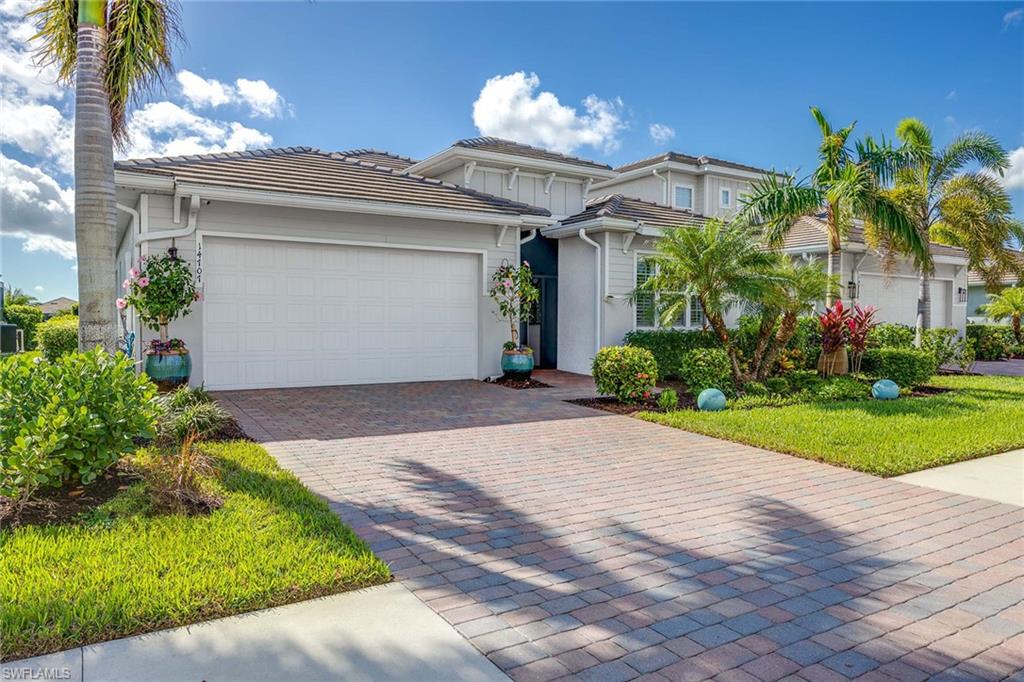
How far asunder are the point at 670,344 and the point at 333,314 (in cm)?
713

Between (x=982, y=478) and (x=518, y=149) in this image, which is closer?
(x=982, y=478)

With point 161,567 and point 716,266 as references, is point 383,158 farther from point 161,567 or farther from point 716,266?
point 161,567

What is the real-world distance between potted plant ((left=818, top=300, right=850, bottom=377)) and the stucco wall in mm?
6511

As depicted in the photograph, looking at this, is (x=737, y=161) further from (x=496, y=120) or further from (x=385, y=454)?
(x=385, y=454)

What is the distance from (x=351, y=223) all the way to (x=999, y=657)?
1098 centimetres

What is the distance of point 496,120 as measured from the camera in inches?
778

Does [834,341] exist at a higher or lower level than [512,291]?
lower

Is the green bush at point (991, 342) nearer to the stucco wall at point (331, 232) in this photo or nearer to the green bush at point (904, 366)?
the green bush at point (904, 366)

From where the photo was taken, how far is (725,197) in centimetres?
2391

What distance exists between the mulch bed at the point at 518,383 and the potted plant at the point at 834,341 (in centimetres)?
570

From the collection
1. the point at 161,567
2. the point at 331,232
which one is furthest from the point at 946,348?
the point at 161,567

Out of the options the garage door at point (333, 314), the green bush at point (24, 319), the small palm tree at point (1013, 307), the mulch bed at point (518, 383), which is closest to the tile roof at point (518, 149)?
the garage door at point (333, 314)

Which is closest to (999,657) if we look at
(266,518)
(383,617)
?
(383,617)

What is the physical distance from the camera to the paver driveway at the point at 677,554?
3047 millimetres
